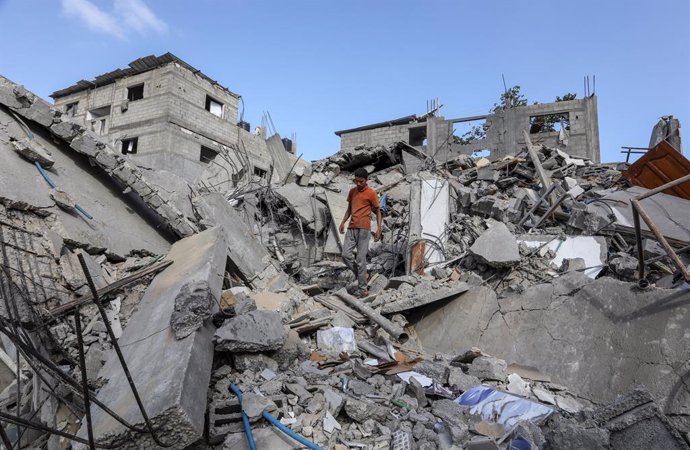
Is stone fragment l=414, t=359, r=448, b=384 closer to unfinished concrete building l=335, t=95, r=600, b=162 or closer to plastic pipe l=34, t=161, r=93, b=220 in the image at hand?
plastic pipe l=34, t=161, r=93, b=220

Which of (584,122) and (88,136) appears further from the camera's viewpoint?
(584,122)

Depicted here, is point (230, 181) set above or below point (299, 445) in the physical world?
above

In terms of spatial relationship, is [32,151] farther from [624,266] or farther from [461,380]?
[624,266]

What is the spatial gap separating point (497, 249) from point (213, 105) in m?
18.6

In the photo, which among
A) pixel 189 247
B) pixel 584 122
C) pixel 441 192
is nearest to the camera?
pixel 189 247

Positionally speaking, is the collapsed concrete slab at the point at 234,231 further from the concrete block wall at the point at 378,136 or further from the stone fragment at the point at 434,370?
the concrete block wall at the point at 378,136

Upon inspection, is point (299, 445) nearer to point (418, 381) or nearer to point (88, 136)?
point (418, 381)

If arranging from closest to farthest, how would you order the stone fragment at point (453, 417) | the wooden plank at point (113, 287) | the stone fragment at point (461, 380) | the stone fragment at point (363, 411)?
the stone fragment at point (453, 417) < the stone fragment at point (363, 411) < the stone fragment at point (461, 380) < the wooden plank at point (113, 287)

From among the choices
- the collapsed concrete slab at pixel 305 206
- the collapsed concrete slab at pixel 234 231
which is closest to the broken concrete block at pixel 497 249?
the collapsed concrete slab at pixel 234 231

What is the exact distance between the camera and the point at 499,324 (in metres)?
4.21

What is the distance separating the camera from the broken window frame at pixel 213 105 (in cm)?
2030

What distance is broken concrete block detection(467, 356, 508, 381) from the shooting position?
3334 millimetres

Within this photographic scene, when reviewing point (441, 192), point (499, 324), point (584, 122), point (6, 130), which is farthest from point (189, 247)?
point (584, 122)

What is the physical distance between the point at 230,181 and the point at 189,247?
448cm
